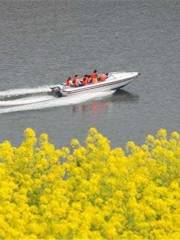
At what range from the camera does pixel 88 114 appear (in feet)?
197

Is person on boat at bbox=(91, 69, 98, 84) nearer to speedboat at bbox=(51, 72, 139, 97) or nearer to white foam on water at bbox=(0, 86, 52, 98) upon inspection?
speedboat at bbox=(51, 72, 139, 97)

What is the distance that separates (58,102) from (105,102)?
3.58 meters

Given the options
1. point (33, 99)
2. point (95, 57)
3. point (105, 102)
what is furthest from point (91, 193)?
point (95, 57)

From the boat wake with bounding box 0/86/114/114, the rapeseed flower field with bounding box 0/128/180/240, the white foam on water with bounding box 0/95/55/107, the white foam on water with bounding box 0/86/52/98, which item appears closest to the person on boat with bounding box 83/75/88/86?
the boat wake with bounding box 0/86/114/114

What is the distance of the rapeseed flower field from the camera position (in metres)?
32.6

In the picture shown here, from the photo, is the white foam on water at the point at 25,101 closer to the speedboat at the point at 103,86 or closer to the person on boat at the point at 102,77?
the speedboat at the point at 103,86

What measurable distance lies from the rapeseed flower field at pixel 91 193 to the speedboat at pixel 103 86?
20.7 metres

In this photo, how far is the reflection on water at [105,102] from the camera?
2415 inches

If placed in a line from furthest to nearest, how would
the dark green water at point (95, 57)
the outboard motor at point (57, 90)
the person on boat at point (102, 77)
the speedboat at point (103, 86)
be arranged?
the person on boat at point (102, 77) → the speedboat at point (103, 86) → the outboard motor at point (57, 90) → the dark green water at point (95, 57)

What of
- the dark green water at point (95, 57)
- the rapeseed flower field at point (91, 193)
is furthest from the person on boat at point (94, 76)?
the rapeseed flower field at point (91, 193)

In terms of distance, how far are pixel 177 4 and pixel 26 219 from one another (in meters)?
58.6

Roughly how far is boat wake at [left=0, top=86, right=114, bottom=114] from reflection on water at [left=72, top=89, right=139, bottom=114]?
45 centimetres

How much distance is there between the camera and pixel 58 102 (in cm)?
6166

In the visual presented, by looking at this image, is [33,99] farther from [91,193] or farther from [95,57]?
[91,193]
